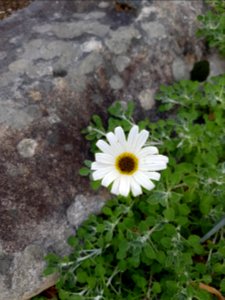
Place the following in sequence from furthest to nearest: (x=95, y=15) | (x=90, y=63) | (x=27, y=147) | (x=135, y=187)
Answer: (x=95, y=15) < (x=90, y=63) < (x=27, y=147) < (x=135, y=187)

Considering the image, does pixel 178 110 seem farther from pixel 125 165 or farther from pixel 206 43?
pixel 125 165

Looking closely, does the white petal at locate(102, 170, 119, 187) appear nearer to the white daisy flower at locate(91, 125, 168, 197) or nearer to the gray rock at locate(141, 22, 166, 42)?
the white daisy flower at locate(91, 125, 168, 197)

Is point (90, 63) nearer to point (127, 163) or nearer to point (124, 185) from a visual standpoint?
point (127, 163)

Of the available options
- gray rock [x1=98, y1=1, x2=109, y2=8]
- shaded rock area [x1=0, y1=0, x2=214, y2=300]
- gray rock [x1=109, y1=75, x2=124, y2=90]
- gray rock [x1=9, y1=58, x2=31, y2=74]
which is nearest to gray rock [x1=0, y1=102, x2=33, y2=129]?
shaded rock area [x1=0, y1=0, x2=214, y2=300]

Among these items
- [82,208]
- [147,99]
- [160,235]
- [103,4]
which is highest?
[103,4]

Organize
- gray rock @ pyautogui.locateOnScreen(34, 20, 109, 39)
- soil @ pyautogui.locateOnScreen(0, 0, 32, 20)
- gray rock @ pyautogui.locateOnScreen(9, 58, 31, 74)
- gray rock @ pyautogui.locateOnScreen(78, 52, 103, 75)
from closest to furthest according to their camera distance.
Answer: gray rock @ pyautogui.locateOnScreen(9, 58, 31, 74)
gray rock @ pyautogui.locateOnScreen(78, 52, 103, 75)
gray rock @ pyautogui.locateOnScreen(34, 20, 109, 39)
soil @ pyautogui.locateOnScreen(0, 0, 32, 20)

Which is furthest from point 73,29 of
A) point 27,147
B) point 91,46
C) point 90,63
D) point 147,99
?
point 27,147
